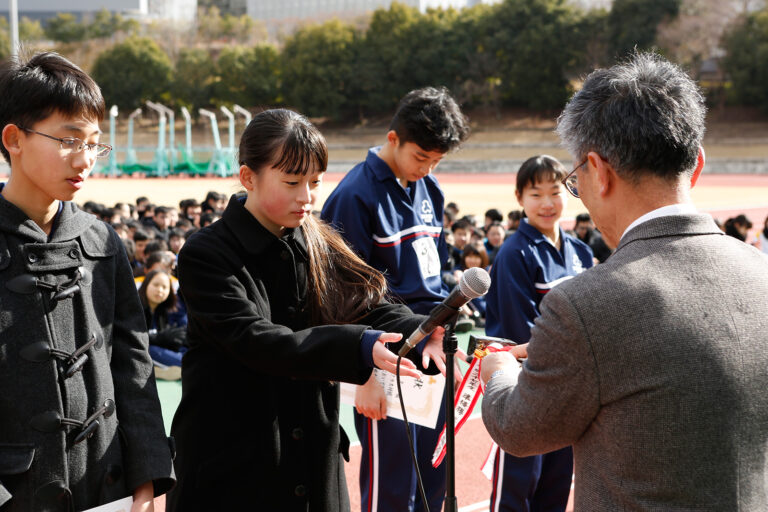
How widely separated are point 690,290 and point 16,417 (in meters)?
1.55

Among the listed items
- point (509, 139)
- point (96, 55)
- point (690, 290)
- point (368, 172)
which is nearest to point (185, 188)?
point (509, 139)

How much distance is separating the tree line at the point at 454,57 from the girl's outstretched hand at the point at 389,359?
48677 millimetres

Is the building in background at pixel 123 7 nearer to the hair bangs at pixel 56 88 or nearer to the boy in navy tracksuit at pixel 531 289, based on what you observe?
the boy in navy tracksuit at pixel 531 289

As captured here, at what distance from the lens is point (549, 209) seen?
12.5 feet

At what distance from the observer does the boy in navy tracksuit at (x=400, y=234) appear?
11.4 feet

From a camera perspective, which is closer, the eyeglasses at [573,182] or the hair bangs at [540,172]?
the eyeglasses at [573,182]

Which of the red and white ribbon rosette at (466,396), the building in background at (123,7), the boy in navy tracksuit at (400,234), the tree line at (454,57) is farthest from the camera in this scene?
the building in background at (123,7)

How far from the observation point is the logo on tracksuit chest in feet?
12.5

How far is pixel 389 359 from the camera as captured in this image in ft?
7.03

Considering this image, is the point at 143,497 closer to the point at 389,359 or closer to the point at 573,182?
the point at 389,359

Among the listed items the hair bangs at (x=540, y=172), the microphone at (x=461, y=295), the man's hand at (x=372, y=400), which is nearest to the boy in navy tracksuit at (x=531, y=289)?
the hair bangs at (x=540, y=172)

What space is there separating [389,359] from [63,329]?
0.83 metres

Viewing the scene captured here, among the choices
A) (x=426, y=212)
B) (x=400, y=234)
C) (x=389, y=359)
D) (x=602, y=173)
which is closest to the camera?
(x=602, y=173)

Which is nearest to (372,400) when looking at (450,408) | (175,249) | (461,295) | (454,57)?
(450,408)
